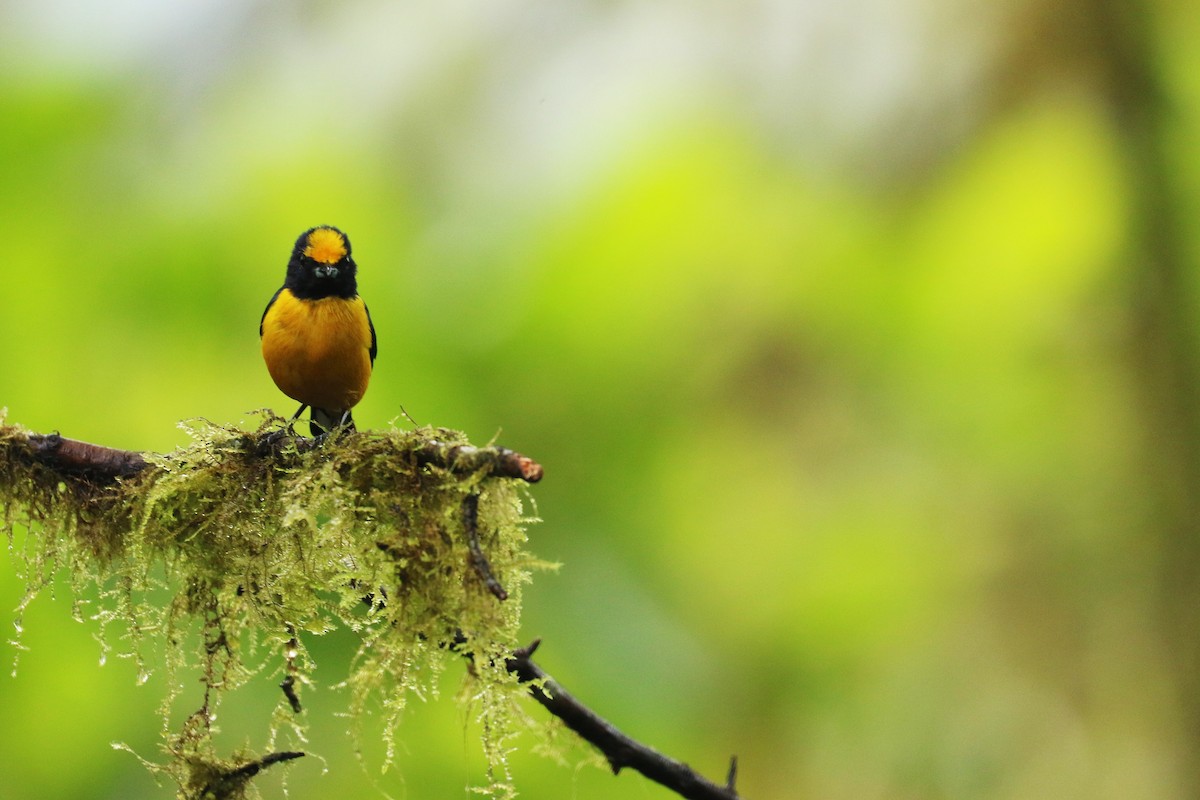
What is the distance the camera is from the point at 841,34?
26.4 feet

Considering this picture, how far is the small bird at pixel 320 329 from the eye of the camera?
3.40 meters

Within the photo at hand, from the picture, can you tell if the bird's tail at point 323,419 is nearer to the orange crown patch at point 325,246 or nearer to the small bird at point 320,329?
the small bird at point 320,329

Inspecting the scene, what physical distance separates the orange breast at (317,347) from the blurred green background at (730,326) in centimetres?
228

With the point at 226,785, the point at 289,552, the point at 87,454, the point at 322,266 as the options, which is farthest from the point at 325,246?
the point at 226,785

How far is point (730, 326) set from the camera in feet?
26.2

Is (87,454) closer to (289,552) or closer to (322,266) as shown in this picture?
(289,552)

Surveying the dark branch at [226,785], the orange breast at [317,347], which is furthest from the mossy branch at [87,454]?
the orange breast at [317,347]

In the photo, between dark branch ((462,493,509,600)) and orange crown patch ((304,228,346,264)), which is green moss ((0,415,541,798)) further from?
orange crown patch ((304,228,346,264))

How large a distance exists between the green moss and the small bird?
927 millimetres

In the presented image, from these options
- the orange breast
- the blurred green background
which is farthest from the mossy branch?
the blurred green background

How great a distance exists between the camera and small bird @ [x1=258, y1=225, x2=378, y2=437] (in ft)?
11.2

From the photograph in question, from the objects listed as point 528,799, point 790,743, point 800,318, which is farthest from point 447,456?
point 800,318

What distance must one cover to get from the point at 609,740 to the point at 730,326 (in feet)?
20.7

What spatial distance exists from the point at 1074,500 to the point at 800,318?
2.48 m
